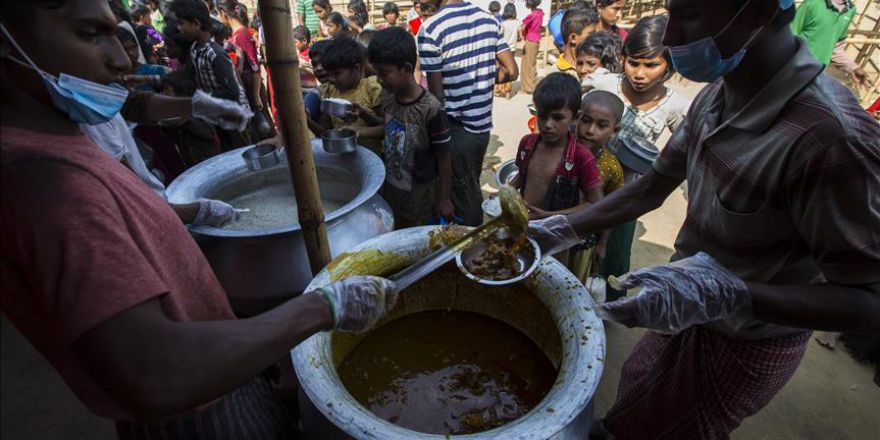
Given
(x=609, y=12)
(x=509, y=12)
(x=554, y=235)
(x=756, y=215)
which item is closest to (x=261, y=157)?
(x=554, y=235)

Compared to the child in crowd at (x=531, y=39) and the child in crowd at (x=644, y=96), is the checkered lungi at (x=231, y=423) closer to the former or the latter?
the child in crowd at (x=644, y=96)

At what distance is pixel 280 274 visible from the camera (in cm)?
216

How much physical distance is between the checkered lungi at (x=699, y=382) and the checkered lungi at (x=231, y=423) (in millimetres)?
1836

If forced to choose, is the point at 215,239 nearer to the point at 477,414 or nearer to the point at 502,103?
the point at 477,414

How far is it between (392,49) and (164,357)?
2.68m

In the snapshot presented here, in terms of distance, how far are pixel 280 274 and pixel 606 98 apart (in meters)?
2.48

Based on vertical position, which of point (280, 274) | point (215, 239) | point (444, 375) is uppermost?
point (215, 239)

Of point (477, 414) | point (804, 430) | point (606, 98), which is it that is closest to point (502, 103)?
point (606, 98)

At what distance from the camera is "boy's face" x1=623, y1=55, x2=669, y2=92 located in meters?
3.07

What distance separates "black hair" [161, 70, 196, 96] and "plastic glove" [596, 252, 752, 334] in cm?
446

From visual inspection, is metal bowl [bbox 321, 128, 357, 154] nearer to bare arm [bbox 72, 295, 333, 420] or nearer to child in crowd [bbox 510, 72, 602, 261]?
child in crowd [bbox 510, 72, 602, 261]

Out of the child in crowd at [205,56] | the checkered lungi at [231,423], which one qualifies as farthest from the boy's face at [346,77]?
the checkered lungi at [231,423]

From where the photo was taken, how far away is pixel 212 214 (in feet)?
7.36

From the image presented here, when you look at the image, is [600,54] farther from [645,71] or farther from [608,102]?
[608,102]
